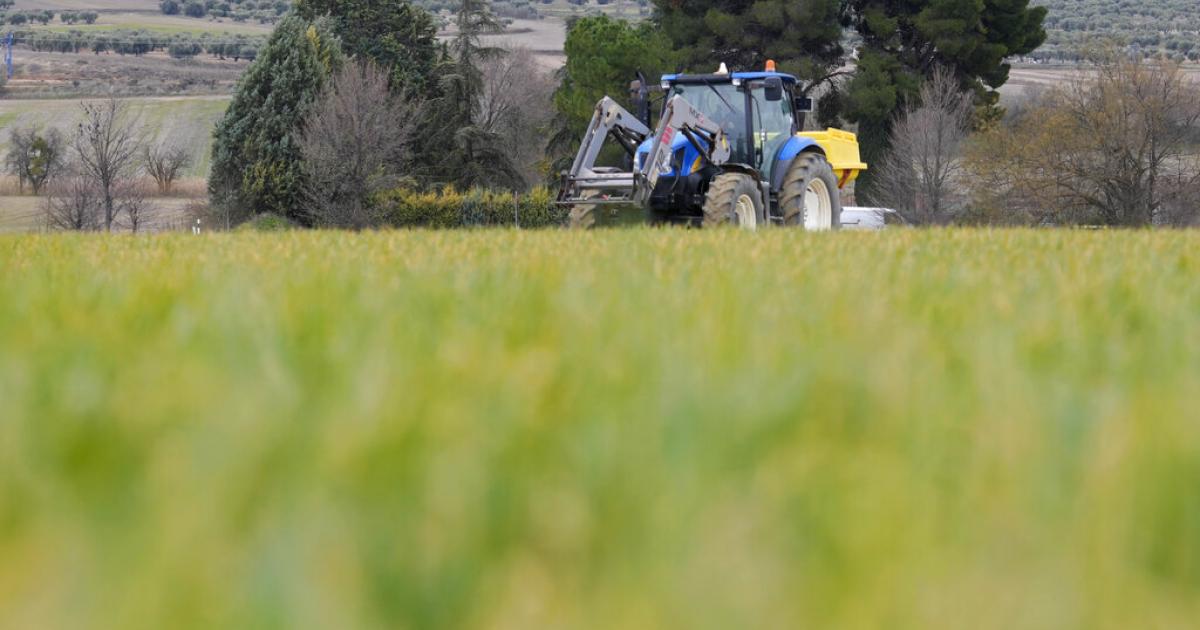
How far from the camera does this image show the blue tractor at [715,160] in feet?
48.4

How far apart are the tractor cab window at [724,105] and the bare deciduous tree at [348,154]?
28306 millimetres

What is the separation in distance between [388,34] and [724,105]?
140ft

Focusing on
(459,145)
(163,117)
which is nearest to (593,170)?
(459,145)

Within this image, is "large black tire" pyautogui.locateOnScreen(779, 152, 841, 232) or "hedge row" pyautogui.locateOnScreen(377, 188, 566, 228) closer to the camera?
"large black tire" pyautogui.locateOnScreen(779, 152, 841, 232)

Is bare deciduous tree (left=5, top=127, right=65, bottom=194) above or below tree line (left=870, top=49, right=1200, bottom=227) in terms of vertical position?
below

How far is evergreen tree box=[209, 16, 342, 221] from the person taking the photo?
47.0 meters

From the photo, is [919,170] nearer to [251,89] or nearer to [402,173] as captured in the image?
[402,173]

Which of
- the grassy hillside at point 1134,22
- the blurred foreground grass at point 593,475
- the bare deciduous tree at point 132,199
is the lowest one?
the bare deciduous tree at point 132,199

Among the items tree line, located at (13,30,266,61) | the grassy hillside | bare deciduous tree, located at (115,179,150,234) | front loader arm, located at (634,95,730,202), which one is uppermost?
the grassy hillside

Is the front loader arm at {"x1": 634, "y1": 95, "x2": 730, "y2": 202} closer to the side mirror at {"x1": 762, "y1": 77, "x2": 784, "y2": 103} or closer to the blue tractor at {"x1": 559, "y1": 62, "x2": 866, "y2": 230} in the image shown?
the blue tractor at {"x1": 559, "y1": 62, "x2": 866, "y2": 230}

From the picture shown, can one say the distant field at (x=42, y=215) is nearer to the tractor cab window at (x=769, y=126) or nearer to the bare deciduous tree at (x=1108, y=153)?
the bare deciduous tree at (x=1108, y=153)

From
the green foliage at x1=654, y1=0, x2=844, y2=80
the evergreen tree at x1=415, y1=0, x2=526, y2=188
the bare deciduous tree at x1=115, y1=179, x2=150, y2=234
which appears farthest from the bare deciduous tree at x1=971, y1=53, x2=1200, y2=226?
the bare deciduous tree at x1=115, y1=179, x2=150, y2=234

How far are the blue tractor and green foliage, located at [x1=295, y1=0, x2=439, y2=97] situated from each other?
40507mm

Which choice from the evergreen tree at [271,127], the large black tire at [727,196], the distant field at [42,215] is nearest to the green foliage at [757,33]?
the evergreen tree at [271,127]
